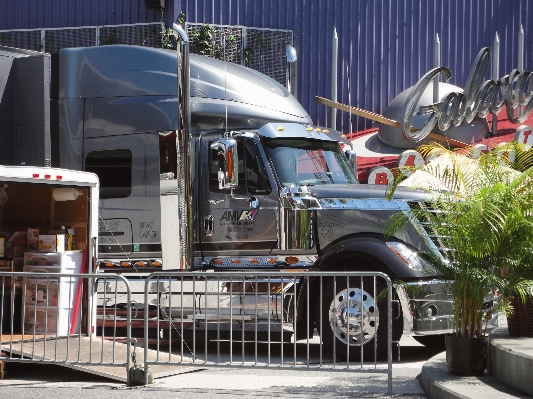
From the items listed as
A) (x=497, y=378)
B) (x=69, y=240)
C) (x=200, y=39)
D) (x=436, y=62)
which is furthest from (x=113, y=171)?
(x=436, y=62)

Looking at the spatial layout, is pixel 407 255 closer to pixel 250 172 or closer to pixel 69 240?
pixel 250 172

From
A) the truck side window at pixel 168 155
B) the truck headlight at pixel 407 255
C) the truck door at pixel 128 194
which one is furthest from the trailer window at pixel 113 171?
the truck headlight at pixel 407 255

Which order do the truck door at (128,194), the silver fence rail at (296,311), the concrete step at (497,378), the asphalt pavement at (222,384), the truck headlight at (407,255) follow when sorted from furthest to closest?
the truck door at (128,194) → the truck headlight at (407,255) → the silver fence rail at (296,311) → the asphalt pavement at (222,384) → the concrete step at (497,378)

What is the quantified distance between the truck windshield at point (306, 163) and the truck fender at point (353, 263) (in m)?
1.01

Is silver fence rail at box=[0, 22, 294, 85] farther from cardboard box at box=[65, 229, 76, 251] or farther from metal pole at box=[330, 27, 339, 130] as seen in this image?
cardboard box at box=[65, 229, 76, 251]

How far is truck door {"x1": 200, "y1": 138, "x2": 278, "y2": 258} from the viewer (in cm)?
1199

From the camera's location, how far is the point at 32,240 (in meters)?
11.7

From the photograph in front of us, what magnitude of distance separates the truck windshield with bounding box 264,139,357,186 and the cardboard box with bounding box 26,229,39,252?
2.96 m

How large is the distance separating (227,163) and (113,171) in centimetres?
177

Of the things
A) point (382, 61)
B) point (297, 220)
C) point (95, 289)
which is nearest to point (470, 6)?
point (382, 61)

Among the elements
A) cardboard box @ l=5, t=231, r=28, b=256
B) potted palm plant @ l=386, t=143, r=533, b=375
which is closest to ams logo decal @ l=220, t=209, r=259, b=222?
cardboard box @ l=5, t=231, r=28, b=256

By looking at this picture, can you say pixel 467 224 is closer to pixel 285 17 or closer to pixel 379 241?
pixel 379 241

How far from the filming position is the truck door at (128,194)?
12.4m

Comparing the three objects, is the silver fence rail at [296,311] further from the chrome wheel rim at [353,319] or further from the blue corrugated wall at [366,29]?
the blue corrugated wall at [366,29]
